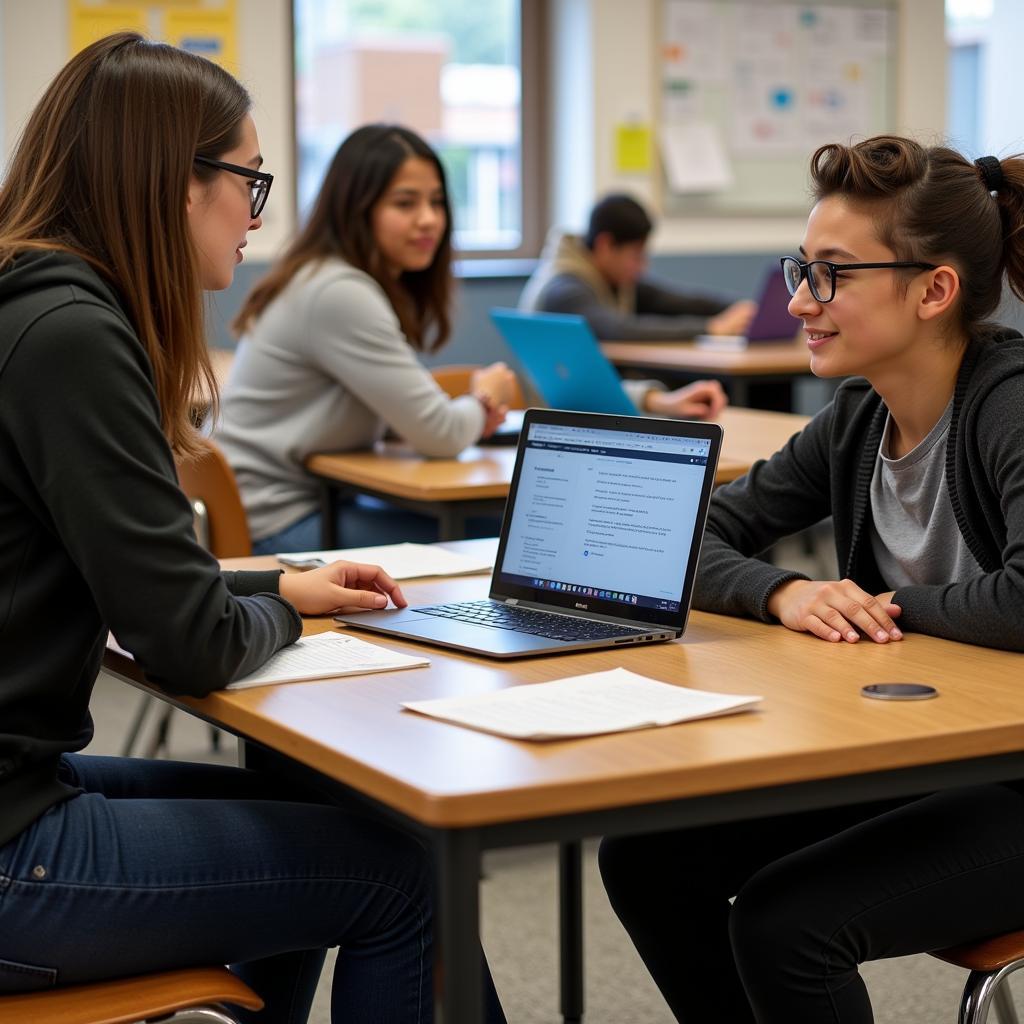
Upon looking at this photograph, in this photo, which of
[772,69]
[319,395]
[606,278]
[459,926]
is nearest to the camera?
[459,926]

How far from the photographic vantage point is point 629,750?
1.10 meters

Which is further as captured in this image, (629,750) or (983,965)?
(983,965)

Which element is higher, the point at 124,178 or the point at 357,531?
the point at 124,178

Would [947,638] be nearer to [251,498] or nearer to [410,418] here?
[410,418]

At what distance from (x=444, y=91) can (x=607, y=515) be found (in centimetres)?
431

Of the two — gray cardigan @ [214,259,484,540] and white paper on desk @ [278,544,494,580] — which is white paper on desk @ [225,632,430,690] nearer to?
white paper on desk @ [278,544,494,580]

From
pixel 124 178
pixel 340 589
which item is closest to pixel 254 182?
pixel 124 178

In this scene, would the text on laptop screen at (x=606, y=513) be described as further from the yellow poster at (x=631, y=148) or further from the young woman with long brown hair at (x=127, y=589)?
the yellow poster at (x=631, y=148)

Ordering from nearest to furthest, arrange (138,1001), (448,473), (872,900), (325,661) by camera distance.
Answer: (138,1001), (872,900), (325,661), (448,473)

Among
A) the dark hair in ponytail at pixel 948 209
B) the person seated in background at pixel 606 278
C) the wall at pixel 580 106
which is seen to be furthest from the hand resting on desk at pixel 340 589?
the wall at pixel 580 106

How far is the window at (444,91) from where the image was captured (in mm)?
5352

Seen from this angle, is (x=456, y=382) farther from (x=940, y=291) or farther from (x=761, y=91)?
(x=761, y=91)

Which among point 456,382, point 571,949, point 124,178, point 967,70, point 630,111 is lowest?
point 571,949

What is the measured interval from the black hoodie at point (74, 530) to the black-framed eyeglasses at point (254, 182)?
19cm
